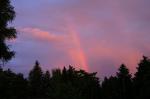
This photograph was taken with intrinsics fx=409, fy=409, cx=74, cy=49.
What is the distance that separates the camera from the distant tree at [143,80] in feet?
276

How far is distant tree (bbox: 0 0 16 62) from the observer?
71.8 ft

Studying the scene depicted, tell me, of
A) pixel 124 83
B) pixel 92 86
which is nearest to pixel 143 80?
pixel 124 83

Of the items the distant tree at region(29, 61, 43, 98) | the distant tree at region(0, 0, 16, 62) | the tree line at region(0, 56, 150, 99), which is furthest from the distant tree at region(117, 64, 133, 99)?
the distant tree at region(0, 0, 16, 62)

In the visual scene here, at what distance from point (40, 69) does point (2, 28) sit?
167m

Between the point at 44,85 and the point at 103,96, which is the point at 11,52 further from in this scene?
the point at 44,85

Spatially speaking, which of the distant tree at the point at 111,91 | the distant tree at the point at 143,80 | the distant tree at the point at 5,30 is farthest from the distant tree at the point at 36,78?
the distant tree at the point at 5,30

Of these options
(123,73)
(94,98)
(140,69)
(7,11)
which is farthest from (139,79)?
(7,11)

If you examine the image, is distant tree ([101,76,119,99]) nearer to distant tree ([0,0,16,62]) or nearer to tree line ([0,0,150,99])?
tree line ([0,0,150,99])

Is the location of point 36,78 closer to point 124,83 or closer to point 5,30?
point 124,83

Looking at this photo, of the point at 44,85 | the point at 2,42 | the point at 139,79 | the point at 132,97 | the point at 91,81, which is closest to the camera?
the point at 2,42

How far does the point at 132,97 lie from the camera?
9688 centimetres

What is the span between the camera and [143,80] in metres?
87.2

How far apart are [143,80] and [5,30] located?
6811cm

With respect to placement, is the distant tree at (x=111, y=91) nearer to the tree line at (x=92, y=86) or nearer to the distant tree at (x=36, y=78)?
the tree line at (x=92, y=86)
